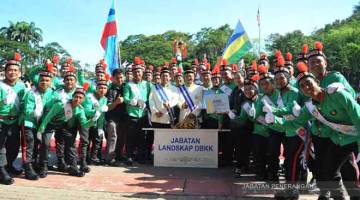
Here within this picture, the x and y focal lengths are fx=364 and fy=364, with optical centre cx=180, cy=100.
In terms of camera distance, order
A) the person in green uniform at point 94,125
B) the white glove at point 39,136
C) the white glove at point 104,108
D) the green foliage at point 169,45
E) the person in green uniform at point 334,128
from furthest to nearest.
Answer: the green foliage at point 169,45
the white glove at point 104,108
the person in green uniform at point 94,125
the white glove at point 39,136
the person in green uniform at point 334,128

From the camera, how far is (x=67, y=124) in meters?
6.62

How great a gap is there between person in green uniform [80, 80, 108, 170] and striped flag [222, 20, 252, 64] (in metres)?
4.19

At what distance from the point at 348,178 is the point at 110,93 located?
5044 millimetres

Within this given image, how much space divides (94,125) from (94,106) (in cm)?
47

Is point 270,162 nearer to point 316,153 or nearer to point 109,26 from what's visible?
point 316,153

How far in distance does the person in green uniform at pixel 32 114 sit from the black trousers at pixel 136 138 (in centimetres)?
209

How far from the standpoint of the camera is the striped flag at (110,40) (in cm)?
955

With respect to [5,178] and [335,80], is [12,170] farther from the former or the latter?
[335,80]

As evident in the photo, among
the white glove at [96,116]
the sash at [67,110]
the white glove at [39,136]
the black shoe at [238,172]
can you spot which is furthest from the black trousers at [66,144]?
the black shoe at [238,172]

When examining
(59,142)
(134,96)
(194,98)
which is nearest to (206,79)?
(194,98)

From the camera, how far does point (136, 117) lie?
25.7 ft

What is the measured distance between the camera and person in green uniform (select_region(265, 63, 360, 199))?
3.98 metres

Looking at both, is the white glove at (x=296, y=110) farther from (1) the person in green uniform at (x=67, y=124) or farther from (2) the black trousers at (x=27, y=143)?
(2) the black trousers at (x=27, y=143)

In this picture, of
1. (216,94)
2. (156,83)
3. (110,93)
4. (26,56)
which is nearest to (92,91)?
(110,93)
